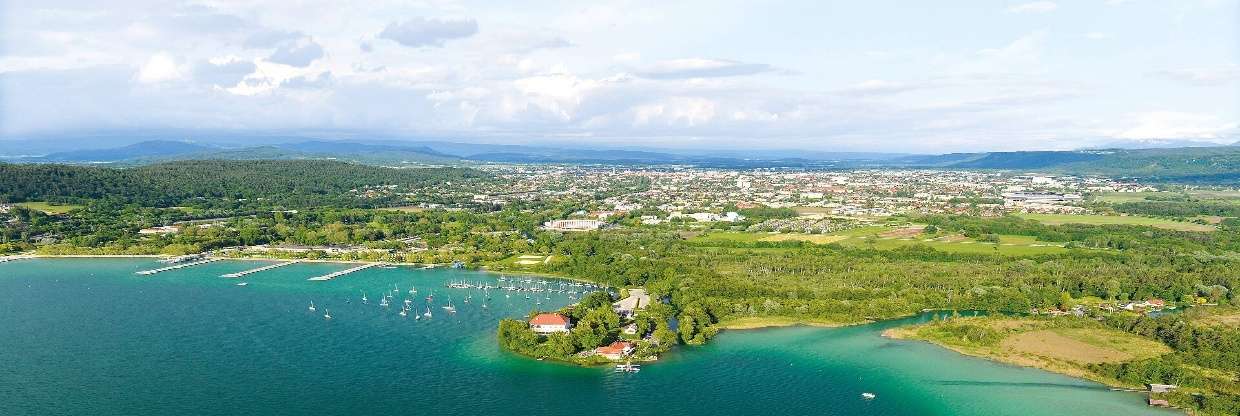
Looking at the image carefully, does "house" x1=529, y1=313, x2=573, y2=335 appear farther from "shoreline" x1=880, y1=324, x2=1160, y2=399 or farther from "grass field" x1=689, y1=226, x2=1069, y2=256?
Answer: "grass field" x1=689, y1=226, x2=1069, y2=256

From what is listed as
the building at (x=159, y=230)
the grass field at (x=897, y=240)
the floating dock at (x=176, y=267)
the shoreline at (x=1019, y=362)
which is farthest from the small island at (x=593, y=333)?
the building at (x=159, y=230)

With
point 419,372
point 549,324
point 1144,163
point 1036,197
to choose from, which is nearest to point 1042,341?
point 549,324

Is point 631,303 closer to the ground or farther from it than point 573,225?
closer to the ground

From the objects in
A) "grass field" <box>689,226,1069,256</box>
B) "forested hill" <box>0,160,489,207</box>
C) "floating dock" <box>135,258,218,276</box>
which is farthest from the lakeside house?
"forested hill" <box>0,160,489,207</box>

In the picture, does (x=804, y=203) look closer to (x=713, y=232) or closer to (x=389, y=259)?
(x=713, y=232)

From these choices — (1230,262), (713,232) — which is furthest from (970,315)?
(713,232)

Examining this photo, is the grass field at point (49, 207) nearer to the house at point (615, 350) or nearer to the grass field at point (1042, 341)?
the house at point (615, 350)

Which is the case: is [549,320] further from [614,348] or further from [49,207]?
[49,207]
